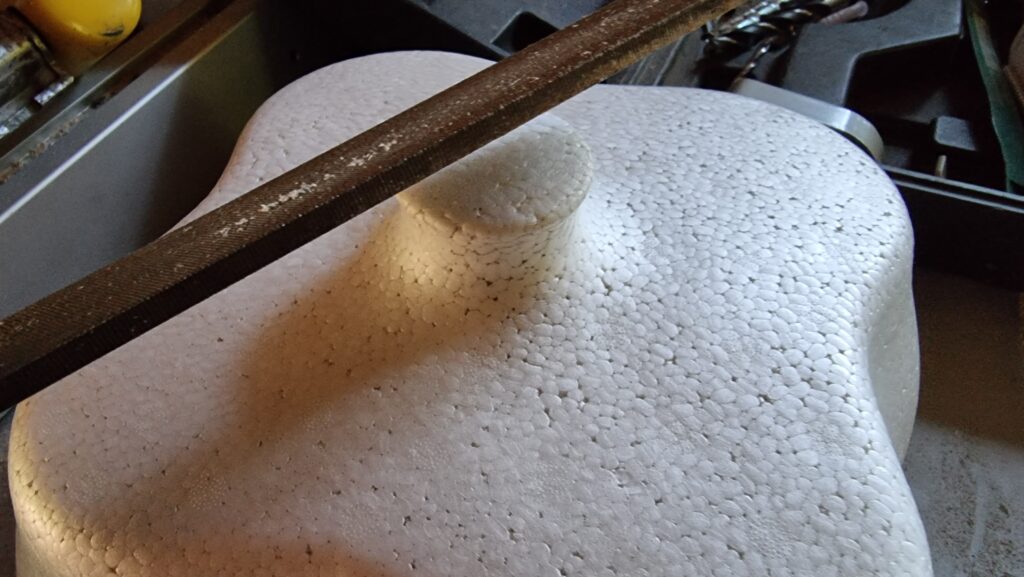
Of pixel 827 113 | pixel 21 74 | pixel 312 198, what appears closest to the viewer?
pixel 312 198

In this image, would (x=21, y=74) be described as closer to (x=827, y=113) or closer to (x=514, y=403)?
(x=514, y=403)

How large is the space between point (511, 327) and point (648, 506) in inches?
4.5

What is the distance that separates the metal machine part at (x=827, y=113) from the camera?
70 cm

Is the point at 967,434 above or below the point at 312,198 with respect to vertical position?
below

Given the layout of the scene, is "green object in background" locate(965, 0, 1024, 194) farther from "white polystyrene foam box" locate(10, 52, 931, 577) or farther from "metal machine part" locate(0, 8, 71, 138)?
"metal machine part" locate(0, 8, 71, 138)

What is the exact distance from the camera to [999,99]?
788 millimetres

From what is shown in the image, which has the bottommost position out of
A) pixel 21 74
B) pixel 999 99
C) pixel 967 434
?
pixel 967 434

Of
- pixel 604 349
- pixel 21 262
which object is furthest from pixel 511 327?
pixel 21 262

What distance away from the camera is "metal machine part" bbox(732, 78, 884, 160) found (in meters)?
0.70

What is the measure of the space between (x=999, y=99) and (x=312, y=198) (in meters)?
0.70

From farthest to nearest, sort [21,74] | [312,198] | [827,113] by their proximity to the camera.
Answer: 1. [827,113]
2. [21,74]
3. [312,198]

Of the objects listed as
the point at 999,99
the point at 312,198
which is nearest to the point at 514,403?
the point at 312,198

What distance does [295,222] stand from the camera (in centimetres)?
34

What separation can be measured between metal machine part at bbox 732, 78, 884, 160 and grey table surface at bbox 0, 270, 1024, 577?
0.16 metres
